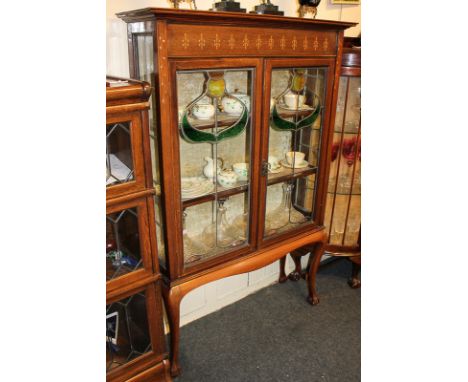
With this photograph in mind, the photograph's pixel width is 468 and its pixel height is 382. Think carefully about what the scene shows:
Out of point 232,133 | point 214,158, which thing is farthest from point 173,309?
point 232,133

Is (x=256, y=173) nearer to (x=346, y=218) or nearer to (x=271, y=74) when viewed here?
(x=271, y=74)

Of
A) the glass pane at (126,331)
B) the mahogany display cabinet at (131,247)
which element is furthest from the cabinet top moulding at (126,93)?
the glass pane at (126,331)

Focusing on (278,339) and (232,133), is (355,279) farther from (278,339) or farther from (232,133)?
(232,133)

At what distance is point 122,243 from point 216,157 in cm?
55

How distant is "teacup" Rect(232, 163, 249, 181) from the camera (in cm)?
163

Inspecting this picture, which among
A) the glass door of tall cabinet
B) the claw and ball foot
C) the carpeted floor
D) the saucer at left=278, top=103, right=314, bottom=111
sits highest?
the saucer at left=278, top=103, right=314, bottom=111

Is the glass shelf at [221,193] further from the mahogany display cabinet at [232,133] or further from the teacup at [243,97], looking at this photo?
the teacup at [243,97]

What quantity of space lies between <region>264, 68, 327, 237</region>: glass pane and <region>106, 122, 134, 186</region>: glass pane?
2.33 ft

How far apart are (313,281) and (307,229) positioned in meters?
0.42

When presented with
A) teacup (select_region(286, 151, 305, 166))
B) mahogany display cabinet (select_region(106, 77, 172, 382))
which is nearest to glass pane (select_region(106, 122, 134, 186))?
mahogany display cabinet (select_region(106, 77, 172, 382))

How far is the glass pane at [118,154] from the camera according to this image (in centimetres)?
110

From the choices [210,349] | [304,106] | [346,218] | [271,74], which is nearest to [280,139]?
[304,106]

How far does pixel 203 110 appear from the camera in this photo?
1.47 m

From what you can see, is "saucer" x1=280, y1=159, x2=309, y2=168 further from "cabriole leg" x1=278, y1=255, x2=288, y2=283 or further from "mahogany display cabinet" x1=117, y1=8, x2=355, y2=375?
"cabriole leg" x1=278, y1=255, x2=288, y2=283
